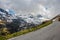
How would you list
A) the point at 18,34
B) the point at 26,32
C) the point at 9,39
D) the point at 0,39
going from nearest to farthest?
the point at 0,39 → the point at 9,39 → the point at 18,34 → the point at 26,32

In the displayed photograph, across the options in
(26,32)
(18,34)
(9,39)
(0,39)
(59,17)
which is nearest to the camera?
(0,39)

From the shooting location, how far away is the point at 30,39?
683 inches

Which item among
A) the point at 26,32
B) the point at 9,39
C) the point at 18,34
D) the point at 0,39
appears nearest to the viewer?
the point at 0,39

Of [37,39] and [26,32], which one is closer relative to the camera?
[37,39]

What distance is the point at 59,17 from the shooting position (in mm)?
32531

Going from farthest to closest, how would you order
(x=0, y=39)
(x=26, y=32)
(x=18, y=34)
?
(x=26, y=32) → (x=18, y=34) → (x=0, y=39)

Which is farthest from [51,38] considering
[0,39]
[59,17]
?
[59,17]

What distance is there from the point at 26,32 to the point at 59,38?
188 inches

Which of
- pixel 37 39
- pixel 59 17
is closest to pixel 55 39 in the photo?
pixel 37 39

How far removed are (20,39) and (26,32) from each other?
414 centimetres

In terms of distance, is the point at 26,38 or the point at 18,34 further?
the point at 18,34

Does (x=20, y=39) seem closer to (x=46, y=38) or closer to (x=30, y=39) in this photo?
(x=30, y=39)

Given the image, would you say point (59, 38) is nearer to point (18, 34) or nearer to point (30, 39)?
point (30, 39)

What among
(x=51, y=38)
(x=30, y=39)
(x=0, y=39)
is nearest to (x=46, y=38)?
(x=51, y=38)
